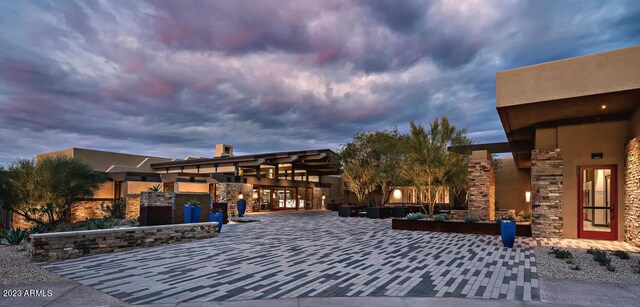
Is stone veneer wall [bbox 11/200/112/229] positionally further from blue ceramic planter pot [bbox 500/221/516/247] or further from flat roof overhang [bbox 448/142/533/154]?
blue ceramic planter pot [bbox 500/221/516/247]

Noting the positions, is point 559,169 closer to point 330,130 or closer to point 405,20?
point 405,20

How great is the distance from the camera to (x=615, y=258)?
7098 millimetres

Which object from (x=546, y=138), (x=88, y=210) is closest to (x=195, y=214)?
(x=88, y=210)

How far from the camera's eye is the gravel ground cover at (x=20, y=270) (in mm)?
5236

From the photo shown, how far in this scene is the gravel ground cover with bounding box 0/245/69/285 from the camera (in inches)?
206

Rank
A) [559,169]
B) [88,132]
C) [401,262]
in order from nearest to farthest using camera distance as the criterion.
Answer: [401,262] < [559,169] < [88,132]

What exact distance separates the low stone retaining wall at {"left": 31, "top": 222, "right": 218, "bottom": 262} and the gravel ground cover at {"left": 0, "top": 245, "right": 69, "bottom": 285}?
333 mm

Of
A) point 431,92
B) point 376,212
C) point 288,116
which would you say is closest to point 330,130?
point 288,116

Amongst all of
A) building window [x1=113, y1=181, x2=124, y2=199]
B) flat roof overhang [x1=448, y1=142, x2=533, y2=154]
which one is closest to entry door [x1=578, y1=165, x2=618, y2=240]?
flat roof overhang [x1=448, y1=142, x2=533, y2=154]

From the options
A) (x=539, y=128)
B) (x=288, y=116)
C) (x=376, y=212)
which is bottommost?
(x=376, y=212)

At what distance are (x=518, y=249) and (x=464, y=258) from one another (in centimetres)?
211

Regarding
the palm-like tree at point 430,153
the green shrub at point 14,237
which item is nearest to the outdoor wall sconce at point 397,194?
the palm-like tree at point 430,153

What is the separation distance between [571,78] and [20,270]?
11210 millimetres

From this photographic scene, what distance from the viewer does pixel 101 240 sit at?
24.7 ft
